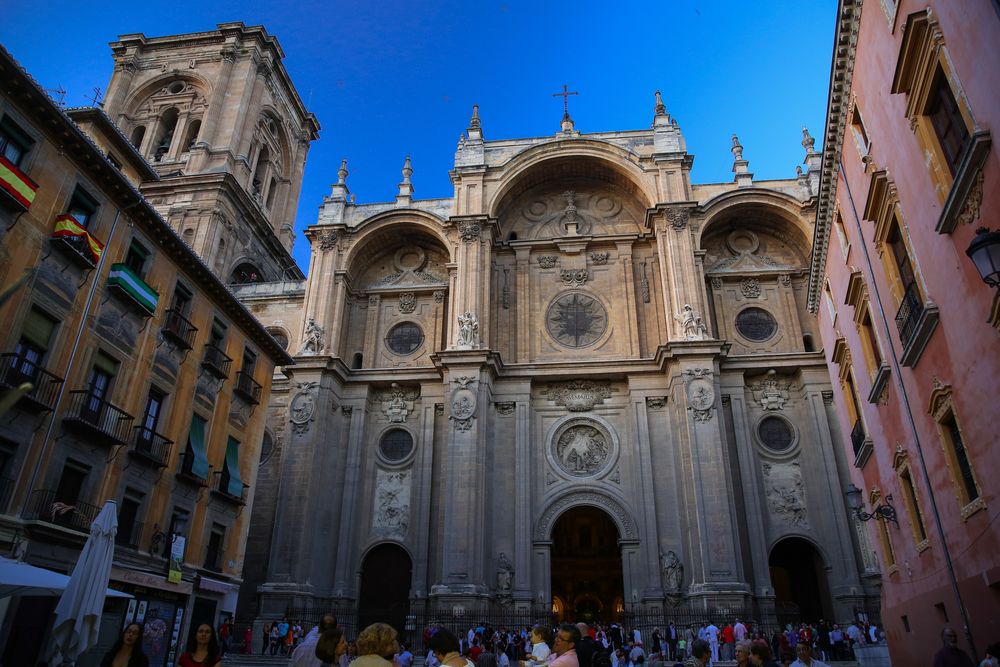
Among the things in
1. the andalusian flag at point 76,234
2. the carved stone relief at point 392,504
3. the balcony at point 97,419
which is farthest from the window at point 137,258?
the carved stone relief at point 392,504

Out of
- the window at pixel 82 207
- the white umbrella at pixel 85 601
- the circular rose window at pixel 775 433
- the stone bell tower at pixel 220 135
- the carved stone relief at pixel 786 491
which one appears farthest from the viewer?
the stone bell tower at pixel 220 135

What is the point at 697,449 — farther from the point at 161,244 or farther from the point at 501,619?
Result: the point at 161,244

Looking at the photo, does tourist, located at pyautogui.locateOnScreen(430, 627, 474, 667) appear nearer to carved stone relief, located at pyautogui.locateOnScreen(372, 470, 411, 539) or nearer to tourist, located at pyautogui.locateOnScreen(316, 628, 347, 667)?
tourist, located at pyautogui.locateOnScreen(316, 628, 347, 667)

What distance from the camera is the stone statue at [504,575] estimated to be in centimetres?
2491

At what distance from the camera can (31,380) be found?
14.0m

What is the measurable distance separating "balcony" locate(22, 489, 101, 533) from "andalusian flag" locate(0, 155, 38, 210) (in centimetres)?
580

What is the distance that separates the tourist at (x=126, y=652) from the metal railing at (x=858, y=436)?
16.1m

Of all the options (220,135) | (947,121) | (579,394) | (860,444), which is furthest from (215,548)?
(220,135)

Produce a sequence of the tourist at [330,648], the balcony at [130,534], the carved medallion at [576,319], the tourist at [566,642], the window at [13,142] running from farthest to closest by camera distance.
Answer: the carved medallion at [576,319] < the balcony at [130,534] < the window at [13,142] < the tourist at [330,648] < the tourist at [566,642]

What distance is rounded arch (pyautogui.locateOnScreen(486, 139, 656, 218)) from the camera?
31812mm

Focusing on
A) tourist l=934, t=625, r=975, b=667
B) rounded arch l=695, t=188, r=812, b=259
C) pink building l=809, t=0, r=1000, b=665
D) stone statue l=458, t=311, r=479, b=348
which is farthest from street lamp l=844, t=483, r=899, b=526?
rounded arch l=695, t=188, r=812, b=259

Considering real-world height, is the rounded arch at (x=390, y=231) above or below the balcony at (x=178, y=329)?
above

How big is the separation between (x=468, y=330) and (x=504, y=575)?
31.2 ft

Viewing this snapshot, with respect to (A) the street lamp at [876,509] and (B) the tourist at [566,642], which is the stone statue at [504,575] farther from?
(B) the tourist at [566,642]
